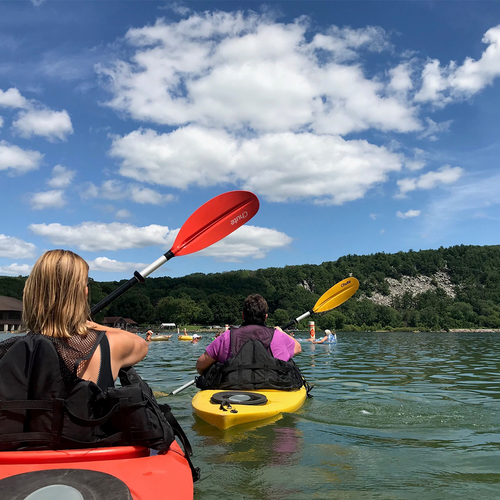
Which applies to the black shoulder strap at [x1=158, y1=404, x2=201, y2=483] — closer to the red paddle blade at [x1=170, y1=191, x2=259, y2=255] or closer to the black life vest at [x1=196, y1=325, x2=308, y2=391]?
the black life vest at [x1=196, y1=325, x2=308, y2=391]

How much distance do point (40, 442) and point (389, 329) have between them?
12063cm

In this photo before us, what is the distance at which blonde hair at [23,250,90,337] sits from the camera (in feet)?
7.97

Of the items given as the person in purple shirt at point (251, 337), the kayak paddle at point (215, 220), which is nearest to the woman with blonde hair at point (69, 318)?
the kayak paddle at point (215, 220)

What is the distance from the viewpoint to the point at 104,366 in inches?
98.0

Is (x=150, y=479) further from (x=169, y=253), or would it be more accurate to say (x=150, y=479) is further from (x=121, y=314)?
(x=121, y=314)

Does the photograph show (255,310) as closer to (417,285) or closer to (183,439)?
(183,439)

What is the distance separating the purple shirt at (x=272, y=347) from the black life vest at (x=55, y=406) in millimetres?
3114

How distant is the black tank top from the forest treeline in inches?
3150

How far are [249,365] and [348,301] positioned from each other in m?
132

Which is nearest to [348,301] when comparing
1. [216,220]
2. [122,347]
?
[216,220]

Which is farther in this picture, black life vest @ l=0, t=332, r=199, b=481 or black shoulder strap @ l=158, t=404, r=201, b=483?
black shoulder strap @ l=158, t=404, r=201, b=483

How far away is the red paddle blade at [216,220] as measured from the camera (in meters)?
5.96

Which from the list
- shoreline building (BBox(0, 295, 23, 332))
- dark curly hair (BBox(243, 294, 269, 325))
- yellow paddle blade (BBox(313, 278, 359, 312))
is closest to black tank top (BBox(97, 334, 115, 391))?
dark curly hair (BBox(243, 294, 269, 325))

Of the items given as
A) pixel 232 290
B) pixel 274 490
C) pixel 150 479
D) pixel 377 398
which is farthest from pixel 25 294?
pixel 232 290
